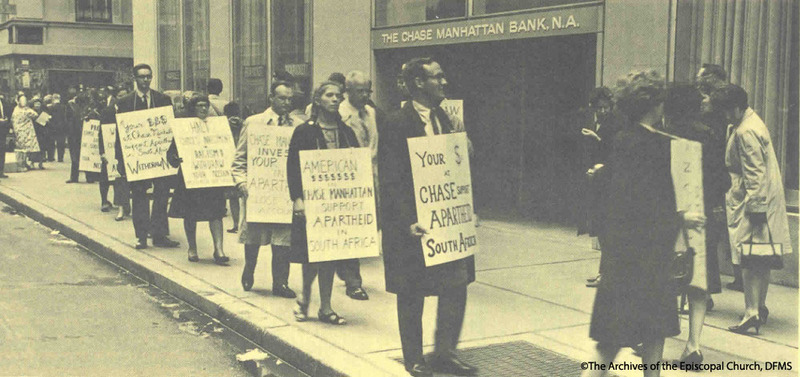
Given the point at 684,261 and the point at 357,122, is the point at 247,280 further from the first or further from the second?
the point at 684,261

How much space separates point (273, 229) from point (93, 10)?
112 ft

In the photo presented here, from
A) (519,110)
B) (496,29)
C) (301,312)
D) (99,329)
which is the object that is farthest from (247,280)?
(519,110)

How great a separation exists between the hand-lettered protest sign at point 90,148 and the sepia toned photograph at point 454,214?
50 mm

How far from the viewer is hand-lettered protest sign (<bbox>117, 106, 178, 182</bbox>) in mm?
10281

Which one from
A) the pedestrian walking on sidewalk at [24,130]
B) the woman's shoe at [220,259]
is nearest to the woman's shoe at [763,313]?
the woman's shoe at [220,259]

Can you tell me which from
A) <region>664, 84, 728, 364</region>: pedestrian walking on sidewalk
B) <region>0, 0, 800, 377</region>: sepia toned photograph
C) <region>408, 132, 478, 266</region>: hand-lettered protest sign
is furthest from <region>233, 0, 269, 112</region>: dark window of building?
<region>408, 132, 478, 266</region>: hand-lettered protest sign

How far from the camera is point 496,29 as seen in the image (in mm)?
11711

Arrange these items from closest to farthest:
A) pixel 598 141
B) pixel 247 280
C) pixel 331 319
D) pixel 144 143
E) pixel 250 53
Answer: pixel 331 319, pixel 247 280, pixel 598 141, pixel 144 143, pixel 250 53

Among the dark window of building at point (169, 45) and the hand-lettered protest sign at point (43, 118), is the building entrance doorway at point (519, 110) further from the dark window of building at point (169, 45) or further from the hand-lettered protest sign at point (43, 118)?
the hand-lettered protest sign at point (43, 118)

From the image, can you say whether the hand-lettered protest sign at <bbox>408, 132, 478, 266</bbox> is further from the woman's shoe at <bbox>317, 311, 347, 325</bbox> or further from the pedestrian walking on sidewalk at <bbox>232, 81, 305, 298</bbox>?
the pedestrian walking on sidewalk at <bbox>232, 81, 305, 298</bbox>

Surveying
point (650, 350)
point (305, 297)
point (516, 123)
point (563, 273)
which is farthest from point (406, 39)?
point (650, 350)

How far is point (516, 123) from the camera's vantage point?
13.8m

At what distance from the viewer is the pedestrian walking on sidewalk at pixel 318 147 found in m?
6.80

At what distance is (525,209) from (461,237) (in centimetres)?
821
